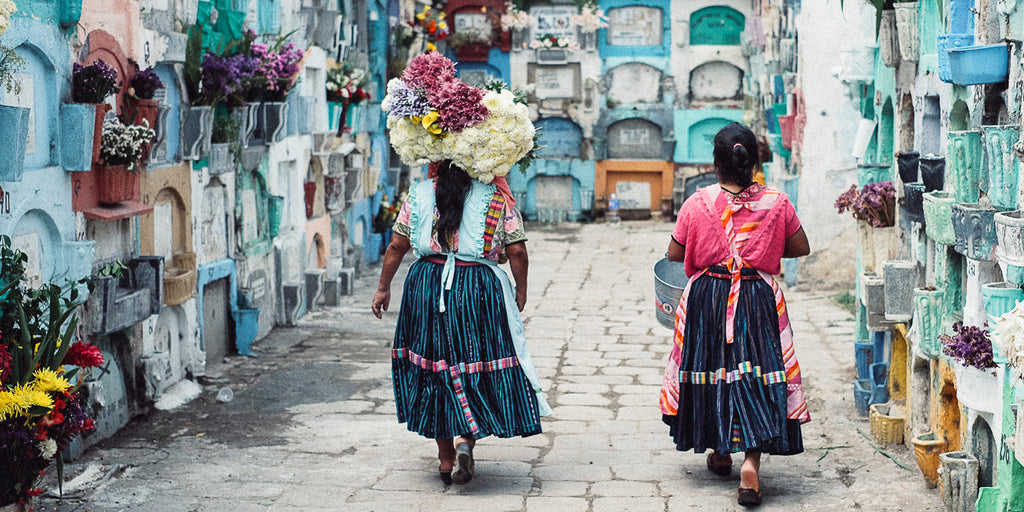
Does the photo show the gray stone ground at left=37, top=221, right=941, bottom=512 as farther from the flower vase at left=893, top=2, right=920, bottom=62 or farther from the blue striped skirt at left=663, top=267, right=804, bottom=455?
the flower vase at left=893, top=2, right=920, bottom=62

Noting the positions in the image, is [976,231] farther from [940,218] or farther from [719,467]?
[719,467]

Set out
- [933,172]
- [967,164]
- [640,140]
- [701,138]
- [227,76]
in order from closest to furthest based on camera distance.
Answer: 1. [967,164]
2. [933,172]
3. [227,76]
4. [701,138]
5. [640,140]

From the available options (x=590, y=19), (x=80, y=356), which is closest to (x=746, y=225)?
(x=80, y=356)

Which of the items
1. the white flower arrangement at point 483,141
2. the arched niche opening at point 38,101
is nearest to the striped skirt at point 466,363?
the white flower arrangement at point 483,141

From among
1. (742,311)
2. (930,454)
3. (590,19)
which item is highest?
(590,19)

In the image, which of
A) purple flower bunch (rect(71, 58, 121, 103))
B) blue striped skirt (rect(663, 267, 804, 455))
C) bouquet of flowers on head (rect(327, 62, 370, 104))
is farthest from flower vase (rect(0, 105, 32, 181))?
bouquet of flowers on head (rect(327, 62, 370, 104))

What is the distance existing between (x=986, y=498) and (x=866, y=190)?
253cm

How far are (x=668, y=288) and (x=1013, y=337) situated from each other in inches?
88.2

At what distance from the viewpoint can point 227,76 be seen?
8.12 metres

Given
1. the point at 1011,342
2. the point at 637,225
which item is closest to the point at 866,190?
the point at 1011,342

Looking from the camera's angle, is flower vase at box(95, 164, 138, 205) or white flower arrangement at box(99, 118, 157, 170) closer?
white flower arrangement at box(99, 118, 157, 170)

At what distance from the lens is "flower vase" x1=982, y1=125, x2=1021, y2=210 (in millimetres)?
4180

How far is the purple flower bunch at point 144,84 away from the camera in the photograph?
684cm

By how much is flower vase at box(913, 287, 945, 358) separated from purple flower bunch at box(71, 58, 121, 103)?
3.93 metres
